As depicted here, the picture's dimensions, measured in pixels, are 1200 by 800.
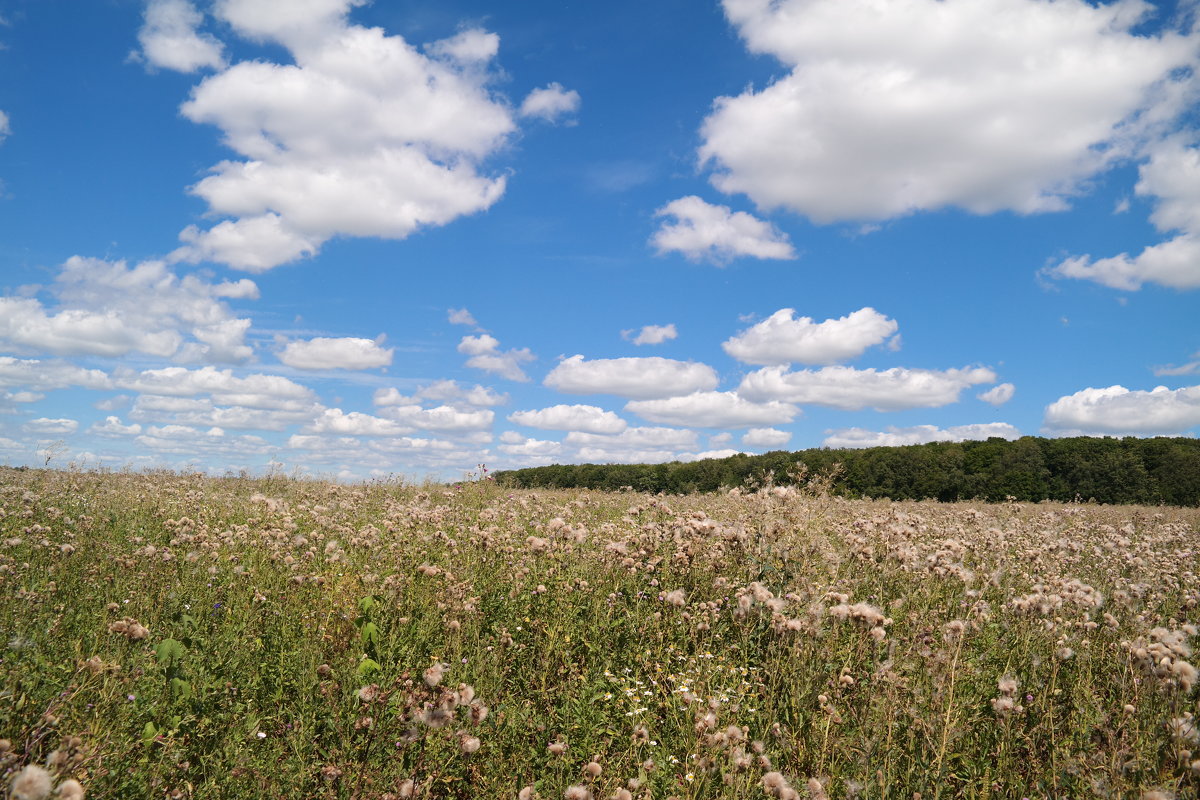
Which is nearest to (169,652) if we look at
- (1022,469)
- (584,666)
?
(584,666)

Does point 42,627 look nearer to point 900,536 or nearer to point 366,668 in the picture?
point 366,668

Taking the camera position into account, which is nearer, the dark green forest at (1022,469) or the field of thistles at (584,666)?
the field of thistles at (584,666)

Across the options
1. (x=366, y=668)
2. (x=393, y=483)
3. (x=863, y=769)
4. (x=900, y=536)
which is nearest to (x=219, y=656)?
(x=366, y=668)

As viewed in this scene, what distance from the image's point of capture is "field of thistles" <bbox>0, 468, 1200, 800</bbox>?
11.0 feet

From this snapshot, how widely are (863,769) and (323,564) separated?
550 cm

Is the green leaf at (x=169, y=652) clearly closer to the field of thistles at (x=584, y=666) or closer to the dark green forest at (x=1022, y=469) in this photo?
the field of thistles at (x=584, y=666)

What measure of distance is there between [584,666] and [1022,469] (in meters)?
36.5

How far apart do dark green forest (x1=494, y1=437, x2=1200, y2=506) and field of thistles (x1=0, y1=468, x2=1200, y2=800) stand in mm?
21469

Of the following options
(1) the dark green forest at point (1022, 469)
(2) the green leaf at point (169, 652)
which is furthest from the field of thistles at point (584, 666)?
(1) the dark green forest at point (1022, 469)

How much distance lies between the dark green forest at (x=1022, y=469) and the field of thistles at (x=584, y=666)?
21469 millimetres

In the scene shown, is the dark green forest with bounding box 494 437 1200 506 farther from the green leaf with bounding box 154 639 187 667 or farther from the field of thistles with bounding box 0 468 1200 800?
the green leaf with bounding box 154 639 187 667

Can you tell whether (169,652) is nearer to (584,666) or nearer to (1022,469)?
(584,666)

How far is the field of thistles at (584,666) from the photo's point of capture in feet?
11.0

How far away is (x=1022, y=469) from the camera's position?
111ft
